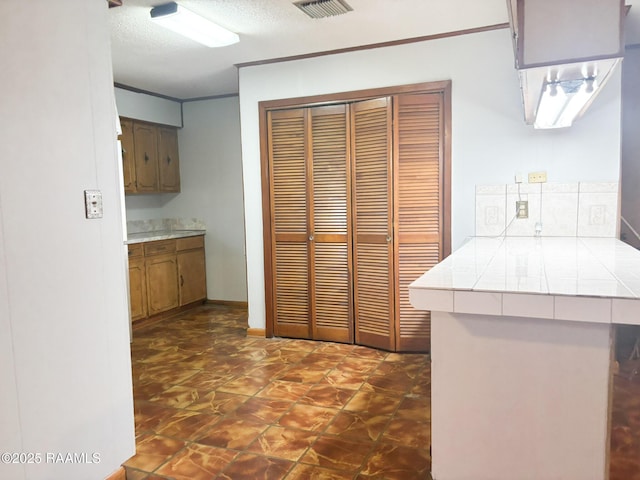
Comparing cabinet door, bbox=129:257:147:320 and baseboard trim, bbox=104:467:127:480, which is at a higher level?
cabinet door, bbox=129:257:147:320

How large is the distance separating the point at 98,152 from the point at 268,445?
1550mm

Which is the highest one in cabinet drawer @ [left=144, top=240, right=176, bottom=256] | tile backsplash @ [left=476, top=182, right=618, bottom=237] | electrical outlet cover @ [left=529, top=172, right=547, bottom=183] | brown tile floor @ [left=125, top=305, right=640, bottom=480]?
electrical outlet cover @ [left=529, top=172, right=547, bottom=183]

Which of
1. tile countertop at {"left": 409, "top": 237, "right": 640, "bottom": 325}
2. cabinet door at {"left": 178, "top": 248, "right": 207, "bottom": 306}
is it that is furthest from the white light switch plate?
cabinet door at {"left": 178, "top": 248, "right": 207, "bottom": 306}

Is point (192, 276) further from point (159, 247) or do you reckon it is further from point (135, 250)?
point (135, 250)

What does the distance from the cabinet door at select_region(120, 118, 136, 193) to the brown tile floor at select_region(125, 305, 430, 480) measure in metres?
1.71

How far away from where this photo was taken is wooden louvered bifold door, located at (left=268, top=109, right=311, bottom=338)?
399 centimetres

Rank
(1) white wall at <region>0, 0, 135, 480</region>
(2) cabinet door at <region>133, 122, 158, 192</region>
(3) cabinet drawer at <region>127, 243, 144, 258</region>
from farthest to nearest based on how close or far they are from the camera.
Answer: (2) cabinet door at <region>133, 122, 158, 192</region> → (3) cabinet drawer at <region>127, 243, 144, 258</region> → (1) white wall at <region>0, 0, 135, 480</region>

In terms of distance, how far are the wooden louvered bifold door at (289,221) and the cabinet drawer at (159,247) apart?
1418 millimetres

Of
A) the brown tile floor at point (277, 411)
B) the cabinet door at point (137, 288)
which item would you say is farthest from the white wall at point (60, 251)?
the cabinet door at point (137, 288)

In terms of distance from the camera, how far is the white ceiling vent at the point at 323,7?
2775mm

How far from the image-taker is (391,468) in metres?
2.10

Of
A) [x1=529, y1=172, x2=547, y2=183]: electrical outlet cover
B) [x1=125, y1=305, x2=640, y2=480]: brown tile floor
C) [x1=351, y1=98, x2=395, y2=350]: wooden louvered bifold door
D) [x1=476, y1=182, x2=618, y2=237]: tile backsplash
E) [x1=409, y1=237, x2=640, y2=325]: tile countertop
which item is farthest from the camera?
[x1=351, y1=98, x2=395, y2=350]: wooden louvered bifold door

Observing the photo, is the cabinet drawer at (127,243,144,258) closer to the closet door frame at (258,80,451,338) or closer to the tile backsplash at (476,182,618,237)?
the closet door frame at (258,80,451,338)

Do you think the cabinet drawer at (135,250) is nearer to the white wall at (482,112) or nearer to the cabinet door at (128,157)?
the cabinet door at (128,157)
